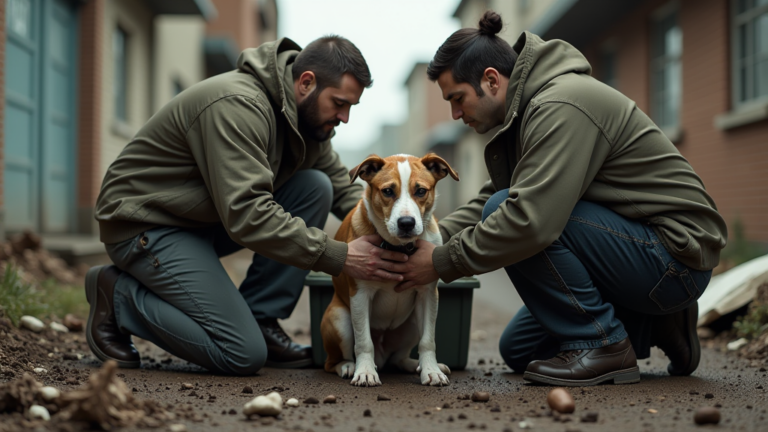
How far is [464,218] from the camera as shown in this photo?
4.11 m

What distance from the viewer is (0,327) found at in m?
3.83

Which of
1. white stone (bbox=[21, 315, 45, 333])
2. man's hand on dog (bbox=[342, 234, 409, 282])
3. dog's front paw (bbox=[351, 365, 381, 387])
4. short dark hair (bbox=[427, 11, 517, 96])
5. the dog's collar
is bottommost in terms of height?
white stone (bbox=[21, 315, 45, 333])

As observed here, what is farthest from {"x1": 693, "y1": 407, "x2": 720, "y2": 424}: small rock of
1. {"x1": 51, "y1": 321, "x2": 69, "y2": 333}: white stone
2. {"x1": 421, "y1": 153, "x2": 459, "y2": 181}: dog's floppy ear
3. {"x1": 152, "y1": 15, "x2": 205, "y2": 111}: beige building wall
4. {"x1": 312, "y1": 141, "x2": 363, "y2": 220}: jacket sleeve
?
{"x1": 152, "y1": 15, "x2": 205, "y2": 111}: beige building wall

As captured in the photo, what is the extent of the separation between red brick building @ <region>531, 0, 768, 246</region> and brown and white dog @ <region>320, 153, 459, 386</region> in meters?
5.39

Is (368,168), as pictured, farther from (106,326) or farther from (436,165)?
(106,326)

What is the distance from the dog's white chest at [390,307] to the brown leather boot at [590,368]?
746 mm

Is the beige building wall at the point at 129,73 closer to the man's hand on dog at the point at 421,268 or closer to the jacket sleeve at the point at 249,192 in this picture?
the jacket sleeve at the point at 249,192

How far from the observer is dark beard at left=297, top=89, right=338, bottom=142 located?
3893 millimetres

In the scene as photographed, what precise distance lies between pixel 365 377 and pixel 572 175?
4.60 feet

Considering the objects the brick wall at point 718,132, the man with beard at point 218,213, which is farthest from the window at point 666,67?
the man with beard at point 218,213

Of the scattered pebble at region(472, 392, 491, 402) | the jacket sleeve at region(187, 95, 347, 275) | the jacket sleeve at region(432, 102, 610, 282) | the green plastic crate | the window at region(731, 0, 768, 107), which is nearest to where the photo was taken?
the scattered pebble at region(472, 392, 491, 402)

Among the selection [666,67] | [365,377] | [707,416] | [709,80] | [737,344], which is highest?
[666,67]

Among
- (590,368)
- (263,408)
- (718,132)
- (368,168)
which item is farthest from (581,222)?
(718,132)

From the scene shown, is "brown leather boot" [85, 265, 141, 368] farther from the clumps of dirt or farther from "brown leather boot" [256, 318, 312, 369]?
the clumps of dirt
